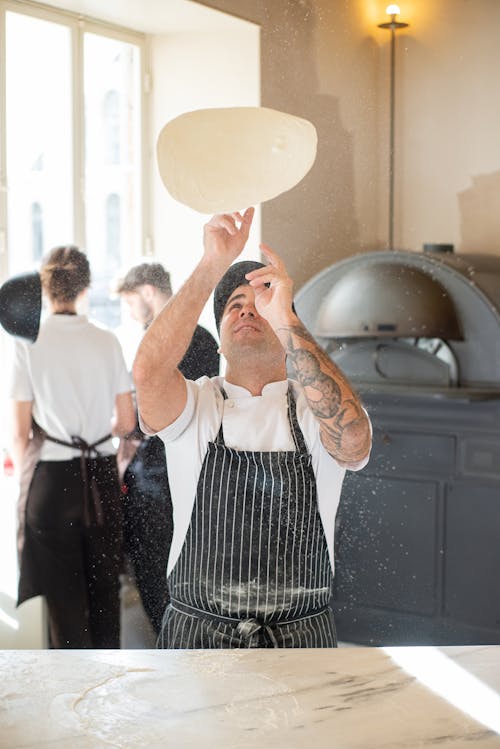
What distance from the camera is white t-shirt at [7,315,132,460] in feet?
4.44

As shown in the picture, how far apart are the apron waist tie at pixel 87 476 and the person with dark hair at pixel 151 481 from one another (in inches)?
1.6

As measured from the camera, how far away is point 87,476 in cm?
139

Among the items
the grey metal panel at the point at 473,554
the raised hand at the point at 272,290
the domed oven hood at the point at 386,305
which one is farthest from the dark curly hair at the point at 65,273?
the grey metal panel at the point at 473,554

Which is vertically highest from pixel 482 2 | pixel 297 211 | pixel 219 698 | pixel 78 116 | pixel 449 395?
pixel 482 2

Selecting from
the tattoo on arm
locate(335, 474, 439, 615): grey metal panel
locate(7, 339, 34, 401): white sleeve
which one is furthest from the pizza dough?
locate(335, 474, 439, 615): grey metal panel

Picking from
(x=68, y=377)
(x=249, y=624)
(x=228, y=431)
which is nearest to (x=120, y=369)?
(x=68, y=377)

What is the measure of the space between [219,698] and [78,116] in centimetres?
85

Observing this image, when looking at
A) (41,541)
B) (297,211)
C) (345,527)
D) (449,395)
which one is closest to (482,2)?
(297,211)

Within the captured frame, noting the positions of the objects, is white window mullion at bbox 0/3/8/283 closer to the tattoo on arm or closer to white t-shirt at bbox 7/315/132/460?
white t-shirt at bbox 7/315/132/460

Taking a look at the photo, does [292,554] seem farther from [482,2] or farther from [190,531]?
[482,2]

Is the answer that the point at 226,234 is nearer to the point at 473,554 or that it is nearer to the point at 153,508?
the point at 153,508

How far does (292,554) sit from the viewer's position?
134cm

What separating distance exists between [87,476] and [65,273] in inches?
12.3

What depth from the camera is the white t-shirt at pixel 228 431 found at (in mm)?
1329
